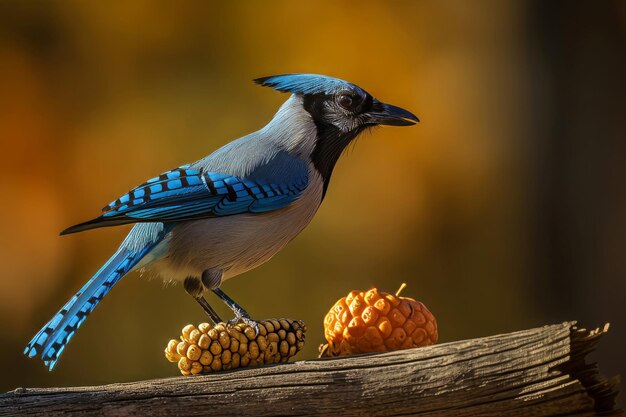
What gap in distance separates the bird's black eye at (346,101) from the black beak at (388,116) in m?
0.07

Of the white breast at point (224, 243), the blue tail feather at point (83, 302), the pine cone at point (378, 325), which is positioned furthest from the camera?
the white breast at point (224, 243)

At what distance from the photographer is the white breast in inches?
110

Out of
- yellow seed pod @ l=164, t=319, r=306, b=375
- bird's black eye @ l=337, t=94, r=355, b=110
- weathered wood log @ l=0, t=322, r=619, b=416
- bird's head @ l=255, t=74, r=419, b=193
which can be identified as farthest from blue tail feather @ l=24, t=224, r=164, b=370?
bird's black eye @ l=337, t=94, r=355, b=110

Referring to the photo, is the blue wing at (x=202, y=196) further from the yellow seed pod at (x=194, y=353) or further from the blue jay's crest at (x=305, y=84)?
the yellow seed pod at (x=194, y=353)

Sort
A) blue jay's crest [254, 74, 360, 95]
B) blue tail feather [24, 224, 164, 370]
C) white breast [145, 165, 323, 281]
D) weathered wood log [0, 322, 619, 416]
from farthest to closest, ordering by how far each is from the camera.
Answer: blue jay's crest [254, 74, 360, 95] < white breast [145, 165, 323, 281] < blue tail feather [24, 224, 164, 370] < weathered wood log [0, 322, 619, 416]

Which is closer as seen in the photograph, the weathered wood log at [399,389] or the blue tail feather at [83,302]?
the weathered wood log at [399,389]

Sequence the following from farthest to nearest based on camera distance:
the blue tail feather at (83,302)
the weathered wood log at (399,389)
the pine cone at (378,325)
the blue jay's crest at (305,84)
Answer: the blue jay's crest at (305,84) < the pine cone at (378,325) < the blue tail feather at (83,302) < the weathered wood log at (399,389)

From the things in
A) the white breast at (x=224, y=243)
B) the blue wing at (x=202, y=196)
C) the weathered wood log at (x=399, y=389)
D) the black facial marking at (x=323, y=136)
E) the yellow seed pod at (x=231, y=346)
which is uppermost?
the black facial marking at (x=323, y=136)

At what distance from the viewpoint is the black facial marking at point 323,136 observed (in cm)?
303

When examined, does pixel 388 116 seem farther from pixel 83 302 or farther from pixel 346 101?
pixel 83 302

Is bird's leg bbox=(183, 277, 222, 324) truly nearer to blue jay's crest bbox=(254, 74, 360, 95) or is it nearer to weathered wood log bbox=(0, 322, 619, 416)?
weathered wood log bbox=(0, 322, 619, 416)

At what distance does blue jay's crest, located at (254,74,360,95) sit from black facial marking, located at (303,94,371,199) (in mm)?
25

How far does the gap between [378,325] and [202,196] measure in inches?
25.4

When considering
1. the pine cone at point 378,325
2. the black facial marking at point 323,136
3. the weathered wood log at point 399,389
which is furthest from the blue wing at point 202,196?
the weathered wood log at point 399,389
